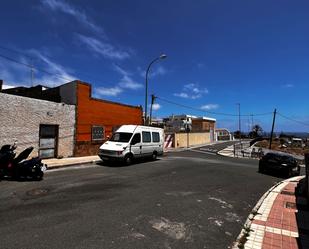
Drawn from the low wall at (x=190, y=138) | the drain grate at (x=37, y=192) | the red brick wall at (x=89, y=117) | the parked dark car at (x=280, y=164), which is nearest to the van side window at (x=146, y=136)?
the red brick wall at (x=89, y=117)

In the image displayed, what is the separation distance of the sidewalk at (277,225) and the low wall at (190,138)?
107 feet

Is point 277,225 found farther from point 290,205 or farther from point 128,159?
point 128,159

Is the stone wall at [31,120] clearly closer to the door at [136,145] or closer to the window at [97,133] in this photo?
the window at [97,133]

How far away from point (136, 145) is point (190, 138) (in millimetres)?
32402

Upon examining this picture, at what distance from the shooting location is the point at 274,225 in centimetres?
652

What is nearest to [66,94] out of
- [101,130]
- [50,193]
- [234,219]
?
[101,130]

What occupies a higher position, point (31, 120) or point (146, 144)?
point (31, 120)

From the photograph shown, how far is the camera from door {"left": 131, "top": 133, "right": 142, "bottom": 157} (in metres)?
17.0

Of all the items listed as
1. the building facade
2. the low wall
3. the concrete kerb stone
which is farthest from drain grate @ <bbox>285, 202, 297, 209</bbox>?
the low wall

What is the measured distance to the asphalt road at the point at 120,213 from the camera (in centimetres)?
511

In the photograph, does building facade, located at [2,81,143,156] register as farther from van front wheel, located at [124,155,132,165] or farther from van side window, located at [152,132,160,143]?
van front wheel, located at [124,155,132,165]

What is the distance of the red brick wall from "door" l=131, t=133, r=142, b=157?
16.0 feet

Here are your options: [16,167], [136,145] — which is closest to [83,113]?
[136,145]

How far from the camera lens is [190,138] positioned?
48.8 m
